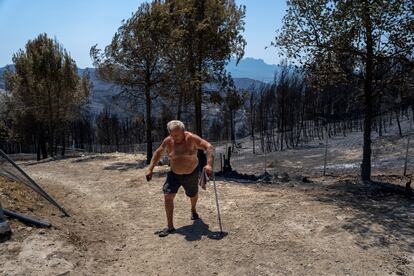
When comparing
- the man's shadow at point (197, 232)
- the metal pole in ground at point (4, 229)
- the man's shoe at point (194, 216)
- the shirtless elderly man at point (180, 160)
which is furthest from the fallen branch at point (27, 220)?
the man's shoe at point (194, 216)

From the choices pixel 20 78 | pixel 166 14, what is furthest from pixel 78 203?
pixel 20 78

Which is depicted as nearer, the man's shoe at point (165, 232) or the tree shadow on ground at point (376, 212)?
the tree shadow on ground at point (376, 212)

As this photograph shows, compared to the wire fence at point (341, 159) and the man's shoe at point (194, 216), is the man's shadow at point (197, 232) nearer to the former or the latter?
the man's shoe at point (194, 216)

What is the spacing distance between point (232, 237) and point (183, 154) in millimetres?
1298

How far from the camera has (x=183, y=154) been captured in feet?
20.4

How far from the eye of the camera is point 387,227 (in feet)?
20.2

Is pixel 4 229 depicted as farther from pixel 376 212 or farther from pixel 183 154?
pixel 376 212

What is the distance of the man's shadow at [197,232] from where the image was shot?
6140mm

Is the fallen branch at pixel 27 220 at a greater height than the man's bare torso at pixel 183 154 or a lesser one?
lesser

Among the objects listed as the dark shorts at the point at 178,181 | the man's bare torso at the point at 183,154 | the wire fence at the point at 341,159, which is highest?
the man's bare torso at the point at 183,154

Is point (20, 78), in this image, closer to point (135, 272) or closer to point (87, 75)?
point (87, 75)

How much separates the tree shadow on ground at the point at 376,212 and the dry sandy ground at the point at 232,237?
0.01 m

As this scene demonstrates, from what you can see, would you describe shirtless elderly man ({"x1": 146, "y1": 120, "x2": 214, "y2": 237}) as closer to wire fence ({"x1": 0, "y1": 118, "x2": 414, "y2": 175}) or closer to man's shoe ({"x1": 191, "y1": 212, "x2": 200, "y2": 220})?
man's shoe ({"x1": 191, "y1": 212, "x2": 200, "y2": 220})

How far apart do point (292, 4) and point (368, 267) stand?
714cm
